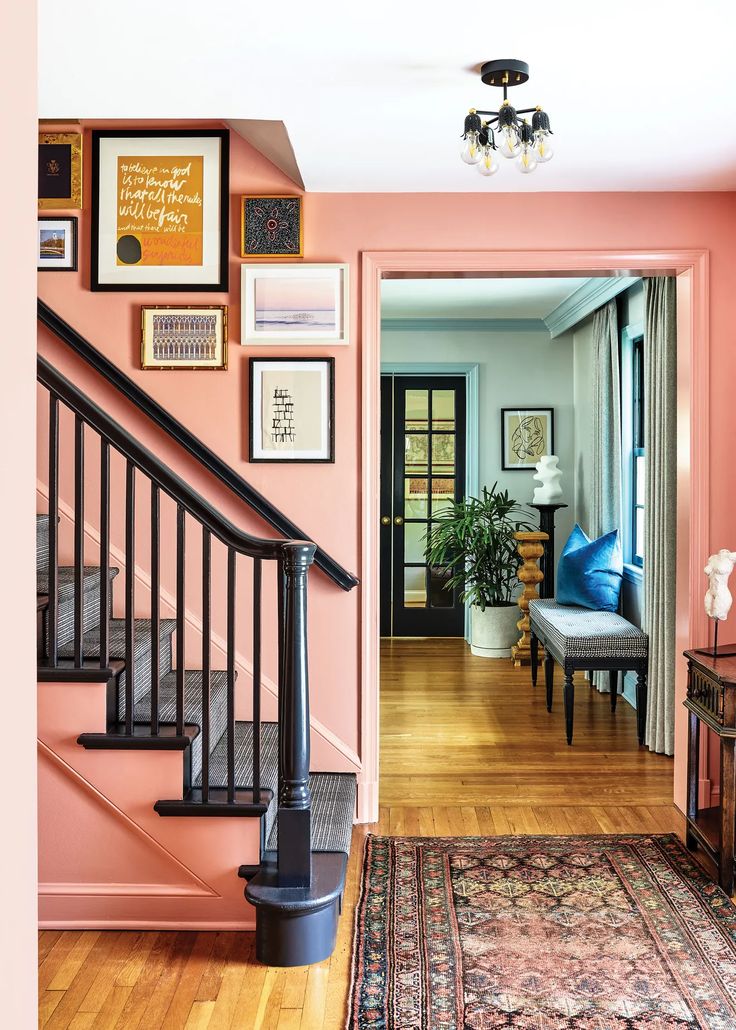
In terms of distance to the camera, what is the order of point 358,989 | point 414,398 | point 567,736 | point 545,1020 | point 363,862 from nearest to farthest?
point 545,1020 < point 358,989 < point 363,862 < point 567,736 < point 414,398

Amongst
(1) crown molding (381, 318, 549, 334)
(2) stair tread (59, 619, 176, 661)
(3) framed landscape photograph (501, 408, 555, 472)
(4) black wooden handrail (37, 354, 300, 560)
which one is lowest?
(2) stair tread (59, 619, 176, 661)

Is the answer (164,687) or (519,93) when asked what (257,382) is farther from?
(519,93)

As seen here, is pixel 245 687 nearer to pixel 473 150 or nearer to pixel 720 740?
pixel 720 740

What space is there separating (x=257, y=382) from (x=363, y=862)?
1865 mm

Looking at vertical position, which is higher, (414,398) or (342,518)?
(414,398)

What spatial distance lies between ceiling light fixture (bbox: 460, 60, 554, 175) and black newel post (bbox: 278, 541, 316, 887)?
122 cm

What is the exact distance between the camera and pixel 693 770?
341 centimetres

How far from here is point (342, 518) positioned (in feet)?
12.4

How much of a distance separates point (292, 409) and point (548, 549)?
13.3 ft

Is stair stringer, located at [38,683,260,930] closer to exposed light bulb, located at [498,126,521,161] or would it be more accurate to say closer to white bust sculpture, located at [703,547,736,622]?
white bust sculpture, located at [703,547,736,622]

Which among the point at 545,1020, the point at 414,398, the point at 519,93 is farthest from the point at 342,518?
the point at 414,398

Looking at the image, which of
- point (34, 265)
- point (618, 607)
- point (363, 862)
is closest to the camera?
point (34, 265)

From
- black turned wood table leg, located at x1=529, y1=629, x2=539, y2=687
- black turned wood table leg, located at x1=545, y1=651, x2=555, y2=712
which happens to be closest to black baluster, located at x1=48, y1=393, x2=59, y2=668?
black turned wood table leg, located at x1=545, y1=651, x2=555, y2=712

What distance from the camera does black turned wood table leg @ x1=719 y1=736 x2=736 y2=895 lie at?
10.1 ft
